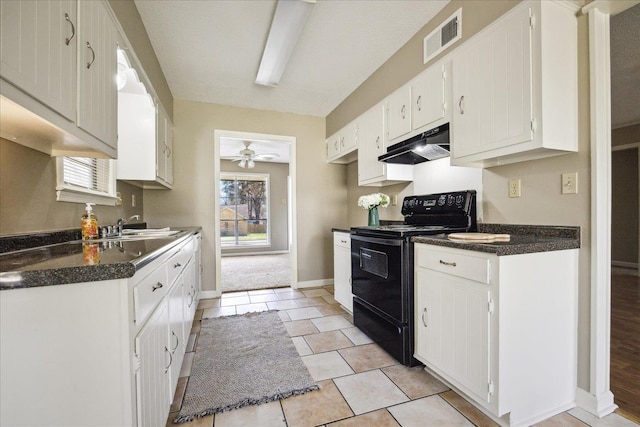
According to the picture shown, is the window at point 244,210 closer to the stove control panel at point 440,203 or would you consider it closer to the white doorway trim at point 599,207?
the stove control panel at point 440,203

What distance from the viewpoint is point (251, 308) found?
130 inches

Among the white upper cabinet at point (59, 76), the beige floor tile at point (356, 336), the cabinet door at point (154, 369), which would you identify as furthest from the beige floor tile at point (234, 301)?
the white upper cabinet at point (59, 76)

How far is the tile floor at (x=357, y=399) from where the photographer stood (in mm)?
1470

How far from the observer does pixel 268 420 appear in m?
1.49

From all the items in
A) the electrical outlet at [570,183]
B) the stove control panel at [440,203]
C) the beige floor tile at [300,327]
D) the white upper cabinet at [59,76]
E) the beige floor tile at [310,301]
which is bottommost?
the beige floor tile at [310,301]

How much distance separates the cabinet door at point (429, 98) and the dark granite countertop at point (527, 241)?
36.2 inches

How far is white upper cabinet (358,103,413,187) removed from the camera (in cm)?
294

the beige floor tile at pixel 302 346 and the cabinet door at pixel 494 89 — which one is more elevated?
the cabinet door at pixel 494 89

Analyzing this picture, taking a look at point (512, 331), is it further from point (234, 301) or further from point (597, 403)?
point (234, 301)

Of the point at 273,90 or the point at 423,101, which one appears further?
the point at 273,90

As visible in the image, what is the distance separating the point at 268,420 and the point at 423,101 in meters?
2.41

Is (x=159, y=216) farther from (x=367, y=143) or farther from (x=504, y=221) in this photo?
(x=504, y=221)

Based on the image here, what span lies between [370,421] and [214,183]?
3.28 metres

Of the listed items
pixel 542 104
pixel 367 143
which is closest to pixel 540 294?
pixel 542 104
